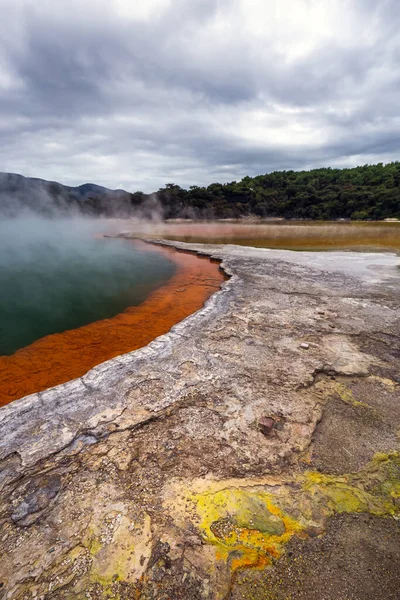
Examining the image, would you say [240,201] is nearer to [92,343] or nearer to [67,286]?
[67,286]

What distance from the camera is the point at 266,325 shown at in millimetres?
4770

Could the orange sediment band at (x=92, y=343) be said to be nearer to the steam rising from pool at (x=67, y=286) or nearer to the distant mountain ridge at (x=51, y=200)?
the steam rising from pool at (x=67, y=286)

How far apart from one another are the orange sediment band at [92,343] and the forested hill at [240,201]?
3530cm

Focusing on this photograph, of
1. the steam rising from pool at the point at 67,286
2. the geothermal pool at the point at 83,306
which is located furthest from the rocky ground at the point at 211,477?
the steam rising from pool at the point at 67,286

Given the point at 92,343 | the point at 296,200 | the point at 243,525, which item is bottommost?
the point at 92,343

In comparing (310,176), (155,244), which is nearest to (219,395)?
(155,244)

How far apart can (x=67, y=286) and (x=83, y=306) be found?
7.05 ft

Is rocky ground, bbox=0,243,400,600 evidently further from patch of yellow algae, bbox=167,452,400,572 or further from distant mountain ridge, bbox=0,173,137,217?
distant mountain ridge, bbox=0,173,137,217

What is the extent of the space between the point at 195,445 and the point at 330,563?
1166mm

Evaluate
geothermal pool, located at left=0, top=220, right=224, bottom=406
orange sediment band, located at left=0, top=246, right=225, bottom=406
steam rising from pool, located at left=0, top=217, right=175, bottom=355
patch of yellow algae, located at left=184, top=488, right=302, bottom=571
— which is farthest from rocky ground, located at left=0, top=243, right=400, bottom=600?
steam rising from pool, located at left=0, top=217, right=175, bottom=355

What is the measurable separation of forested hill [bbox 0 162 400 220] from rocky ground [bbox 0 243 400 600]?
3911cm

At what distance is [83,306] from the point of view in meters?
7.17

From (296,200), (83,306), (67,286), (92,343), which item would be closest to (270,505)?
(92,343)

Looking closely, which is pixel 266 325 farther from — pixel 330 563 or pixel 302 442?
pixel 330 563
